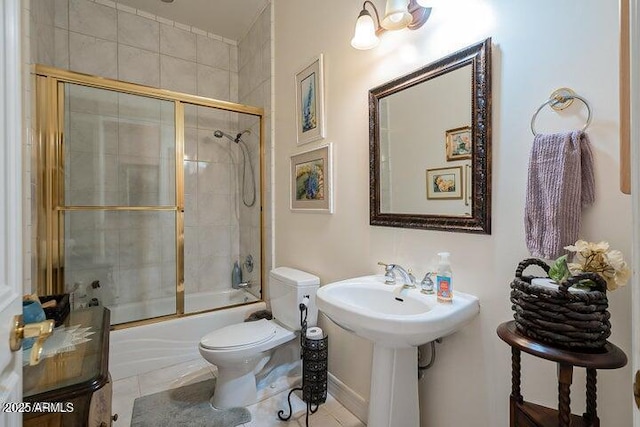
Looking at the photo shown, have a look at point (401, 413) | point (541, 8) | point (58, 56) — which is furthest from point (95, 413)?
point (58, 56)

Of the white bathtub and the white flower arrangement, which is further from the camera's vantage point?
the white bathtub

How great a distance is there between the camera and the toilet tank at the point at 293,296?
1904mm

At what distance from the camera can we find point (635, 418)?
44cm

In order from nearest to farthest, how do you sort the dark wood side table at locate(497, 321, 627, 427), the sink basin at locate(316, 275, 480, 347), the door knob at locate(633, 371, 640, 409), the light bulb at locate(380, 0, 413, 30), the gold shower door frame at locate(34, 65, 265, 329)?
the door knob at locate(633, 371, 640, 409) → the dark wood side table at locate(497, 321, 627, 427) → the sink basin at locate(316, 275, 480, 347) → the light bulb at locate(380, 0, 413, 30) → the gold shower door frame at locate(34, 65, 265, 329)

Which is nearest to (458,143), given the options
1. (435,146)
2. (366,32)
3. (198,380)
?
(435,146)

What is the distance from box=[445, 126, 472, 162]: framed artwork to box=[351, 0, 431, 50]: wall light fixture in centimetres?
51

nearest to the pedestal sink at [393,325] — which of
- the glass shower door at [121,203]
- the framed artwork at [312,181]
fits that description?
the framed artwork at [312,181]

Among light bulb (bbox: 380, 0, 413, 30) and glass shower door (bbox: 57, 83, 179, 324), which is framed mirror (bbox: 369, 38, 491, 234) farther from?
glass shower door (bbox: 57, 83, 179, 324)

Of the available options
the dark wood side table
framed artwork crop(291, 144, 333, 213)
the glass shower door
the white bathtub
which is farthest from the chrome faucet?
the glass shower door

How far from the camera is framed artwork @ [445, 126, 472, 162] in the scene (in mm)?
1181

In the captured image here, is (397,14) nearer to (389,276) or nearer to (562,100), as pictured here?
(562,100)

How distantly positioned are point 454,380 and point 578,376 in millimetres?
456

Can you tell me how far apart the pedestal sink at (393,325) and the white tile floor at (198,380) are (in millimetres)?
516

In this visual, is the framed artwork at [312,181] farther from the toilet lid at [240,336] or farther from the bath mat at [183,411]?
the bath mat at [183,411]
